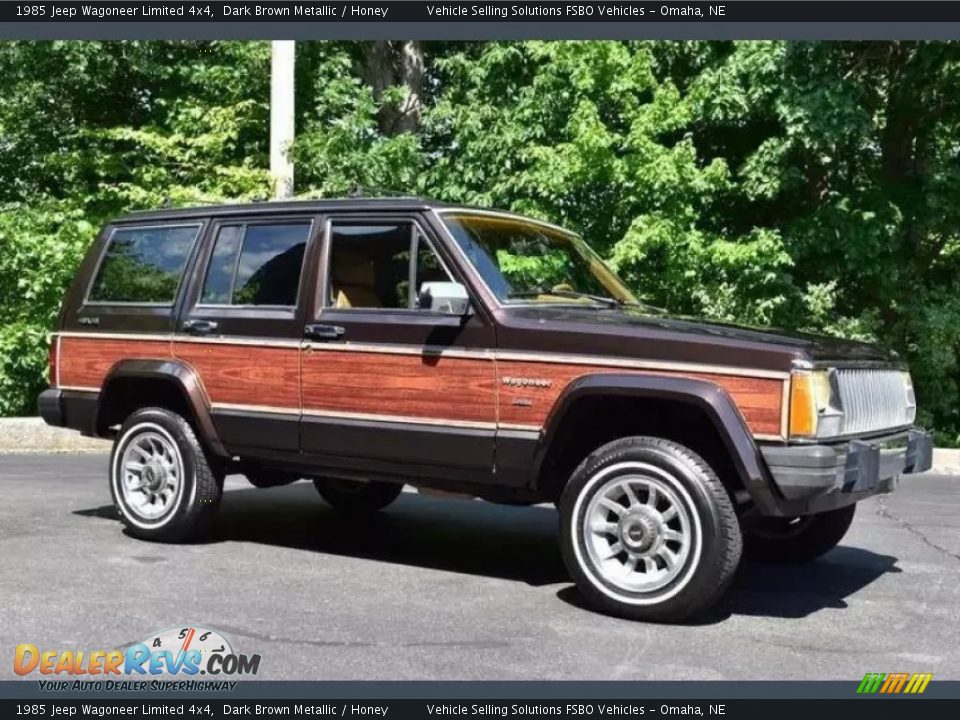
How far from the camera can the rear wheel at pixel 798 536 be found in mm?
5922

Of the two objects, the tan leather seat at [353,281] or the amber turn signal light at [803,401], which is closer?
the amber turn signal light at [803,401]

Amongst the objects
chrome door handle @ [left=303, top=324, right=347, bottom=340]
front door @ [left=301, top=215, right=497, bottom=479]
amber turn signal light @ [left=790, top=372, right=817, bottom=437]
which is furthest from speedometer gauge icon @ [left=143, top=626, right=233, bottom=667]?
amber turn signal light @ [left=790, top=372, right=817, bottom=437]

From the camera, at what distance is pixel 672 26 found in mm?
8320

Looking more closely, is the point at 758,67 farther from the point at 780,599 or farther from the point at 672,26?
the point at 780,599

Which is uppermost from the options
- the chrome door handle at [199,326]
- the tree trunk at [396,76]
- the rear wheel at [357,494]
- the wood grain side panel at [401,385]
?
the tree trunk at [396,76]

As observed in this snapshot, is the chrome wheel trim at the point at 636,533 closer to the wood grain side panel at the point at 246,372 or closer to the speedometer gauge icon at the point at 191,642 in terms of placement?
the speedometer gauge icon at the point at 191,642

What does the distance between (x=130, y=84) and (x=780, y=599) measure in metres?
15.2

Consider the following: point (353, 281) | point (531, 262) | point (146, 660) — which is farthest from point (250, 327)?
point (146, 660)

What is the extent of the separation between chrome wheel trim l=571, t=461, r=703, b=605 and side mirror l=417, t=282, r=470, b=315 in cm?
112

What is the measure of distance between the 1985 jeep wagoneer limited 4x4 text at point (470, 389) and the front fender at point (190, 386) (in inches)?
0.7

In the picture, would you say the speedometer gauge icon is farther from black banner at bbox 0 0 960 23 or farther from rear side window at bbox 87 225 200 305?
black banner at bbox 0 0 960 23

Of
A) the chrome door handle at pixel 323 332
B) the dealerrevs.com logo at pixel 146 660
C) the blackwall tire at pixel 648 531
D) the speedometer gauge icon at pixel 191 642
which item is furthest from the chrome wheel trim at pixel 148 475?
the blackwall tire at pixel 648 531

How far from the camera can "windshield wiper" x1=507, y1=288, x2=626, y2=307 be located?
566cm
